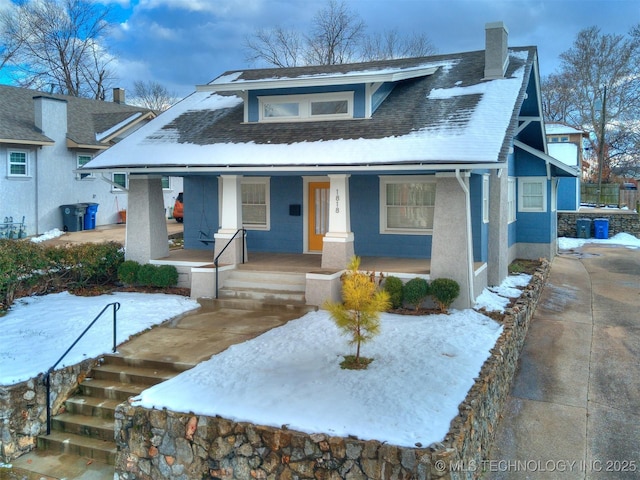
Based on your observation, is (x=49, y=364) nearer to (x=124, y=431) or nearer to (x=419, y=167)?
(x=124, y=431)

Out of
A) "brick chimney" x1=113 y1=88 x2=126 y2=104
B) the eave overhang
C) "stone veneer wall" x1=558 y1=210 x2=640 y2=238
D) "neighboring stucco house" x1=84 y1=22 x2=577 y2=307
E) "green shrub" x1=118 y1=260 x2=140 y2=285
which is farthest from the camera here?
"brick chimney" x1=113 y1=88 x2=126 y2=104

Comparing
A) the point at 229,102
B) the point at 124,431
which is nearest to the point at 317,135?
the point at 229,102

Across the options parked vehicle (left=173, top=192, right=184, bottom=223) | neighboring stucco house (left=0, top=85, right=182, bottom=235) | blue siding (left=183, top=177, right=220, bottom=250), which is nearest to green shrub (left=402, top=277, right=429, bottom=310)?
blue siding (left=183, top=177, right=220, bottom=250)

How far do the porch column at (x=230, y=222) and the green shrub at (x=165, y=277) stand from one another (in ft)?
3.58

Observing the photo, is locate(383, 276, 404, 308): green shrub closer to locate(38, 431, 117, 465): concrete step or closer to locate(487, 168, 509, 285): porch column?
locate(487, 168, 509, 285): porch column

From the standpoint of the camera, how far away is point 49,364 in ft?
26.4

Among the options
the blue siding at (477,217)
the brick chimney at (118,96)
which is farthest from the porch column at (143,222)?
the brick chimney at (118,96)

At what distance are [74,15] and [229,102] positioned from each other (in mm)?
31075

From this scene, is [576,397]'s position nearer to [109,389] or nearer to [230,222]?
[109,389]

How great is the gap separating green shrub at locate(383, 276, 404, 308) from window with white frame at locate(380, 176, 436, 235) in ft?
10.0

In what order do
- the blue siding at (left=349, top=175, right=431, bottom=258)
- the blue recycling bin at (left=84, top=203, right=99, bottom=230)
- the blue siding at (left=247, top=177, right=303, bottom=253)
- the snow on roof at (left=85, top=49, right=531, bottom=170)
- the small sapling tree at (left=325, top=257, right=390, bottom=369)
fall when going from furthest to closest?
1. the blue recycling bin at (left=84, top=203, right=99, bottom=230)
2. the blue siding at (left=247, top=177, right=303, bottom=253)
3. the blue siding at (left=349, top=175, right=431, bottom=258)
4. the snow on roof at (left=85, top=49, right=531, bottom=170)
5. the small sapling tree at (left=325, top=257, right=390, bottom=369)

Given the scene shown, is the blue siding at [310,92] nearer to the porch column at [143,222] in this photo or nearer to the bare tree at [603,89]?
the porch column at [143,222]

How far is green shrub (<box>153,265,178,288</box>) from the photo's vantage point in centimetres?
1301

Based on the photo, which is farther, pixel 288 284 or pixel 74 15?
pixel 74 15
